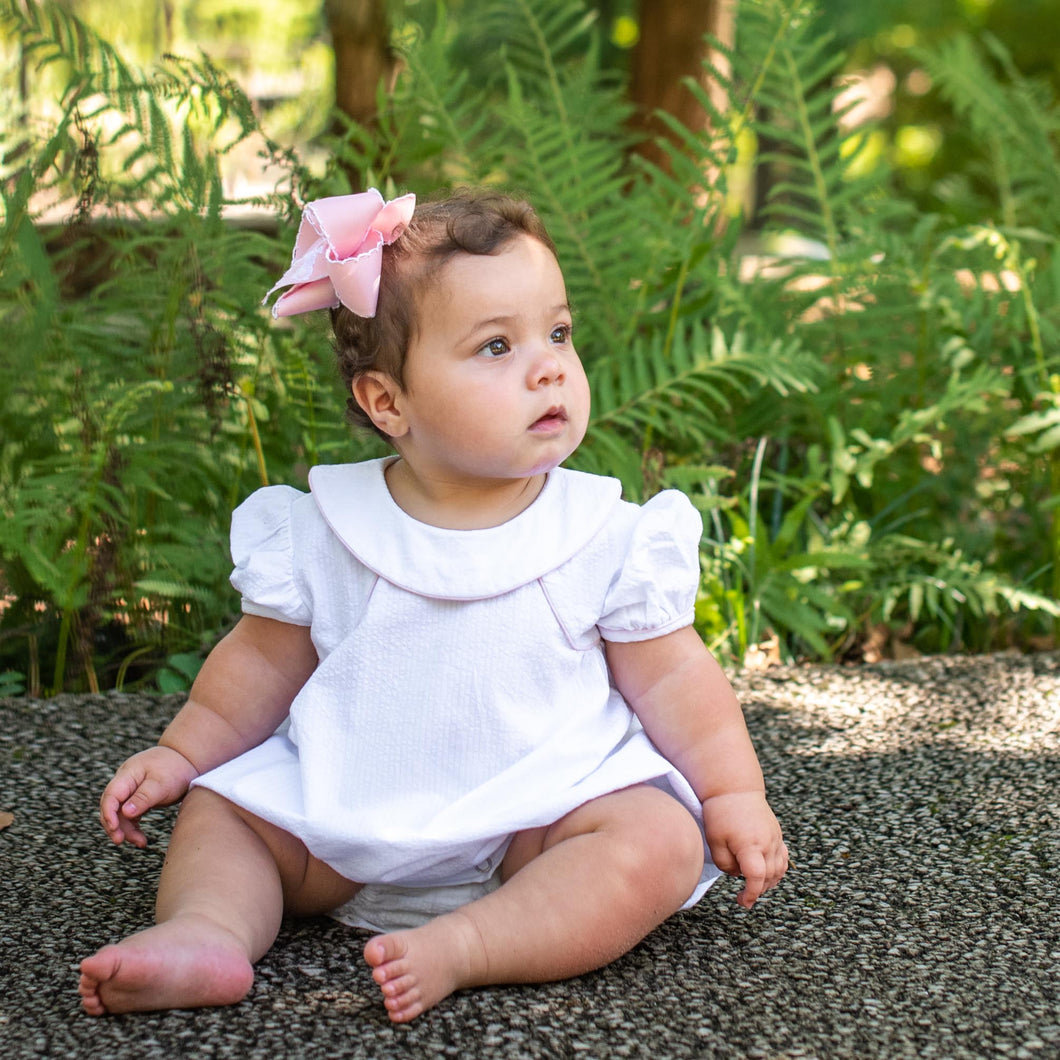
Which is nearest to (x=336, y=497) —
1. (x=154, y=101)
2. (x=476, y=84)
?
(x=154, y=101)

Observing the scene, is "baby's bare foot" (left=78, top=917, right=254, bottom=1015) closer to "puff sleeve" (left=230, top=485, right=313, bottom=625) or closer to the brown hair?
"puff sleeve" (left=230, top=485, right=313, bottom=625)

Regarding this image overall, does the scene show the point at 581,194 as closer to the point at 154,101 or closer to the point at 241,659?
the point at 154,101

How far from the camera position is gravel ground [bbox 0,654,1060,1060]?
1.61 meters

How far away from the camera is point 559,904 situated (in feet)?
5.67

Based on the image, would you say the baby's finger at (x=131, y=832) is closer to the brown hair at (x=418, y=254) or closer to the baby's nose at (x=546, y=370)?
the brown hair at (x=418, y=254)

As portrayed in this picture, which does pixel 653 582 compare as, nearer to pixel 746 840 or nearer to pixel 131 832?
pixel 746 840

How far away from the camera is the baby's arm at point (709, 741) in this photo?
6.11ft

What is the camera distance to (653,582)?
1.95 meters

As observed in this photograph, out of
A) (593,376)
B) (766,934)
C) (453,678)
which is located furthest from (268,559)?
(593,376)

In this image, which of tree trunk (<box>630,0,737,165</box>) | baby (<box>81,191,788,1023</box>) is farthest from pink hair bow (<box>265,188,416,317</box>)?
tree trunk (<box>630,0,737,165</box>)

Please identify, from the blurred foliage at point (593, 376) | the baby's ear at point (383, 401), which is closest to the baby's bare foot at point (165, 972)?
the baby's ear at point (383, 401)

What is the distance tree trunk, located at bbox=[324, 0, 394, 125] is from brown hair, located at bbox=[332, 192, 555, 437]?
322 centimetres

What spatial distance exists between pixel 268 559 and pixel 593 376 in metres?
1.72

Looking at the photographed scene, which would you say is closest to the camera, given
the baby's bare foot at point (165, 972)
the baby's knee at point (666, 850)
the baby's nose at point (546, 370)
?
the baby's bare foot at point (165, 972)
